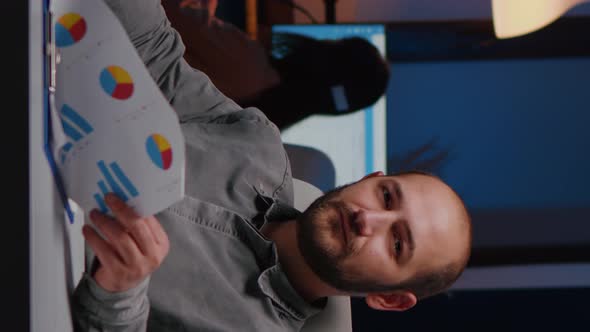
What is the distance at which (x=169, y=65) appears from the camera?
121 centimetres

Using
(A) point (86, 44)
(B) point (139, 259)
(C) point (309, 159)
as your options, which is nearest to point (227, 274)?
(B) point (139, 259)

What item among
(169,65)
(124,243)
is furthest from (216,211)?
(124,243)

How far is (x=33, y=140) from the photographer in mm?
444

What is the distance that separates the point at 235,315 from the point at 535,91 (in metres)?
1.79

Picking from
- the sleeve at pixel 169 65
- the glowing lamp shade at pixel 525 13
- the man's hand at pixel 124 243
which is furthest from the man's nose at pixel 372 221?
the glowing lamp shade at pixel 525 13

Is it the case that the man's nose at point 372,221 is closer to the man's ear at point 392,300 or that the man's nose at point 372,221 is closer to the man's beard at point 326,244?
the man's beard at point 326,244

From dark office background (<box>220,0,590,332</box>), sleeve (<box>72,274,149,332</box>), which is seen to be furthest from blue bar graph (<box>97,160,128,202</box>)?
dark office background (<box>220,0,590,332</box>)

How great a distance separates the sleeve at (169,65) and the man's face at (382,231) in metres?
0.26

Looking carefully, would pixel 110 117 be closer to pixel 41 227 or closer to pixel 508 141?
pixel 41 227

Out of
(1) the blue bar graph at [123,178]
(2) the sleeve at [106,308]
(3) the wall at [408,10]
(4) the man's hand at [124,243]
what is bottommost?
(3) the wall at [408,10]

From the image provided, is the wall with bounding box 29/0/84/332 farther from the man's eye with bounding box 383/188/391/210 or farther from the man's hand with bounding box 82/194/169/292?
the man's eye with bounding box 383/188/391/210

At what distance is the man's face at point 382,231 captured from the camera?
1.20 meters

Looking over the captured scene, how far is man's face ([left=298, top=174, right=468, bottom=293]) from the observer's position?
3.93ft

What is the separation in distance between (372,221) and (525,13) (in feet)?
3.11
